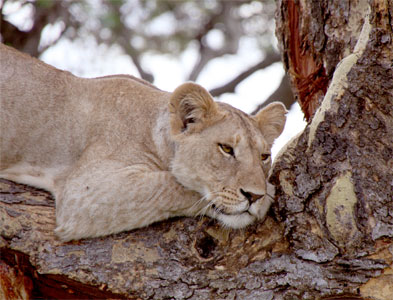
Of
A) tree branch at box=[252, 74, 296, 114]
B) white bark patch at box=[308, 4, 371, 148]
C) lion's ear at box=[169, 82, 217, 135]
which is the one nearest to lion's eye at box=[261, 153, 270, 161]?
lion's ear at box=[169, 82, 217, 135]

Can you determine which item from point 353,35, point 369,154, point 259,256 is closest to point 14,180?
point 259,256

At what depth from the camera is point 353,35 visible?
4.17 metres

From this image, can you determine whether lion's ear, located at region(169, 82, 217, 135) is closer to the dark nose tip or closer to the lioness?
the lioness

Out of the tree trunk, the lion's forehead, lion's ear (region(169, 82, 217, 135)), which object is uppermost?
lion's ear (region(169, 82, 217, 135))

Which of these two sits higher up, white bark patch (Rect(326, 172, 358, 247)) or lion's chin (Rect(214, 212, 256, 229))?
white bark patch (Rect(326, 172, 358, 247))

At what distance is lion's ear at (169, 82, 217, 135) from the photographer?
13.0 ft

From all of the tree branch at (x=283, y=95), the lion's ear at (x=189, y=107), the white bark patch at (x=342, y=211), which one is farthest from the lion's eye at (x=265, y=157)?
the tree branch at (x=283, y=95)

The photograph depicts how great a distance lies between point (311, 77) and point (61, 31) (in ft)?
15.2

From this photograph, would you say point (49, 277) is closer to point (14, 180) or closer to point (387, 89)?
point (14, 180)

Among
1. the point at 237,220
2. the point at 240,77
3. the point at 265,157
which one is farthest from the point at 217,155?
the point at 240,77

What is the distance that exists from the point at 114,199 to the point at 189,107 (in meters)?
0.86

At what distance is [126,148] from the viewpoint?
4.24m

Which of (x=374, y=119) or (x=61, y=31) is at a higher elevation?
(x=61, y=31)

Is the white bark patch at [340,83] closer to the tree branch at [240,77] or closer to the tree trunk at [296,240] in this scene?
the tree trunk at [296,240]
